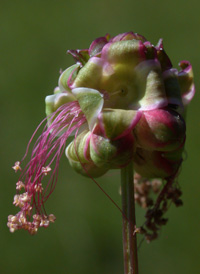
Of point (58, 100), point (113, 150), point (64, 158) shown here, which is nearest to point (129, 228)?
point (113, 150)

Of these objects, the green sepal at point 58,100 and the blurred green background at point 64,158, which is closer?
the green sepal at point 58,100

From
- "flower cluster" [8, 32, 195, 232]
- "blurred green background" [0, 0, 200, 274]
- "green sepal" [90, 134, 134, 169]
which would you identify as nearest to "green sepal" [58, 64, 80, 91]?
"flower cluster" [8, 32, 195, 232]

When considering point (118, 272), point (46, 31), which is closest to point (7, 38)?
point (46, 31)

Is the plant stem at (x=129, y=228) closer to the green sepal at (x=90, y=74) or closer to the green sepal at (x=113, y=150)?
the green sepal at (x=113, y=150)

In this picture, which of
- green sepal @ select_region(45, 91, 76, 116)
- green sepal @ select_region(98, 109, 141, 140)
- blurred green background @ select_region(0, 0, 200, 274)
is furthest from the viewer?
blurred green background @ select_region(0, 0, 200, 274)

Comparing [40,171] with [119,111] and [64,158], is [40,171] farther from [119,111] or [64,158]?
[64,158]

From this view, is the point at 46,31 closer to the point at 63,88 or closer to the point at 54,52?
the point at 54,52

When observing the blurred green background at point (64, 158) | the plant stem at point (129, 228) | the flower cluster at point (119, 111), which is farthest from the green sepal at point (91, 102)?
the blurred green background at point (64, 158)

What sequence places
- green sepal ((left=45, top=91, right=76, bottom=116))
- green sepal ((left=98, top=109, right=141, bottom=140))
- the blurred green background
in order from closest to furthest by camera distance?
green sepal ((left=98, top=109, right=141, bottom=140))
green sepal ((left=45, top=91, right=76, bottom=116))
the blurred green background

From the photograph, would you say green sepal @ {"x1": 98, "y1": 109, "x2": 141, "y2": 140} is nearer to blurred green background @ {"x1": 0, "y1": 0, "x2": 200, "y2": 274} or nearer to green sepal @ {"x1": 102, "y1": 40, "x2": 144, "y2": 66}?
green sepal @ {"x1": 102, "y1": 40, "x2": 144, "y2": 66}
